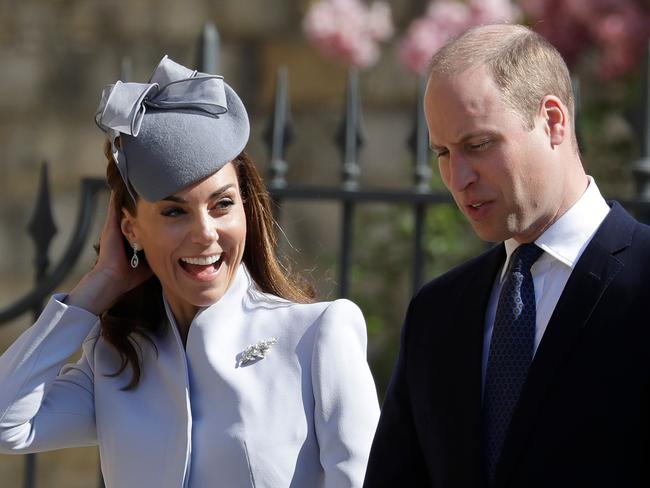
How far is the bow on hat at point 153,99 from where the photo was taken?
278 cm

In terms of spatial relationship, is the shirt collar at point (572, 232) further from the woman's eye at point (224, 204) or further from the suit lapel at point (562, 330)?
the woman's eye at point (224, 204)

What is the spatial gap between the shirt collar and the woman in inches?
22.6

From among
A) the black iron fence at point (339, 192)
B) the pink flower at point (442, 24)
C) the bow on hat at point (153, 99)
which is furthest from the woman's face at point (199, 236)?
the pink flower at point (442, 24)

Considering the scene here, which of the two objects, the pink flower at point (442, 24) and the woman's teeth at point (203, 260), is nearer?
the woman's teeth at point (203, 260)

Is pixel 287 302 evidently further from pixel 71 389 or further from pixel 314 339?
pixel 71 389

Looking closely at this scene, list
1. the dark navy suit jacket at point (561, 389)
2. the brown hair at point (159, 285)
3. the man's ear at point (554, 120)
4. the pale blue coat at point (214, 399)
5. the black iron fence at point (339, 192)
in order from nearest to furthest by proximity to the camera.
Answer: the dark navy suit jacket at point (561, 389) → the man's ear at point (554, 120) → the pale blue coat at point (214, 399) → the brown hair at point (159, 285) → the black iron fence at point (339, 192)

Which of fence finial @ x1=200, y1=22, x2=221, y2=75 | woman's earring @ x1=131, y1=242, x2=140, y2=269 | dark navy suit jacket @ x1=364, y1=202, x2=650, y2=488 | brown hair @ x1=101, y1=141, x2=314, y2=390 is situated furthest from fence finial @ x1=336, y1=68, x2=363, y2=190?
dark navy suit jacket @ x1=364, y1=202, x2=650, y2=488

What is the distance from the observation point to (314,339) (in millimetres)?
2727

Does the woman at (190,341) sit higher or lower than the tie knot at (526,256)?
lower

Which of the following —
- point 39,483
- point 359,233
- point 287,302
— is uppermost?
point 287,302

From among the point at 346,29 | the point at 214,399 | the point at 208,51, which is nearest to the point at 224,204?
the point at 214,399

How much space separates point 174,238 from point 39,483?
344 centimetres

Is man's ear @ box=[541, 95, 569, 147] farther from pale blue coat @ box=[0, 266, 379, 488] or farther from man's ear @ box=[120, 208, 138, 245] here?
man's ear @ box=[120, 208, 138, 245]

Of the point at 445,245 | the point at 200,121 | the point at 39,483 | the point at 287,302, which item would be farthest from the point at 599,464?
the point at 39,483
